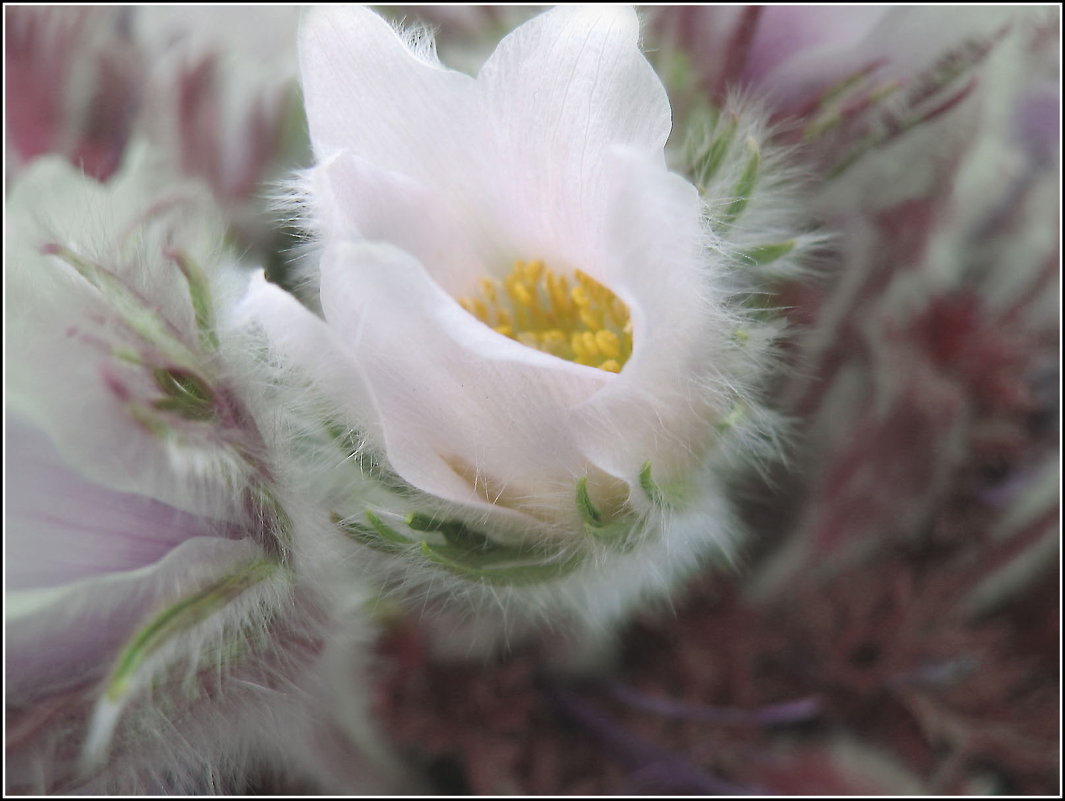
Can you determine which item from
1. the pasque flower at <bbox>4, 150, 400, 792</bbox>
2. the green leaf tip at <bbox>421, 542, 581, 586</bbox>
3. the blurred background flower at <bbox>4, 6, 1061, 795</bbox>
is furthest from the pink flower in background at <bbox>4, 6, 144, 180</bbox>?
the green leaf tip at <bbox>421, 542, 581, 586</bbox>

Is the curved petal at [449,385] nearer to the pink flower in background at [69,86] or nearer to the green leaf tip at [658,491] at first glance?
the green leaf tip at [658,491]

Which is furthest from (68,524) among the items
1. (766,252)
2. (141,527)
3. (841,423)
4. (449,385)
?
(841,423)

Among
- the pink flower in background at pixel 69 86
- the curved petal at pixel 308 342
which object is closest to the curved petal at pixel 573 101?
the curved petal at pixel 308 342

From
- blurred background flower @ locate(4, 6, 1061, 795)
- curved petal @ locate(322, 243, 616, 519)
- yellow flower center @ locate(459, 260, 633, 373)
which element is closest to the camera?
curved petal @ locate(322, 243, 616, 519)

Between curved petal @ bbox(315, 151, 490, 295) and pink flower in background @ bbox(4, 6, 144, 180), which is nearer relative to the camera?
curved petal @ bbox(315, 151, 490, 295)

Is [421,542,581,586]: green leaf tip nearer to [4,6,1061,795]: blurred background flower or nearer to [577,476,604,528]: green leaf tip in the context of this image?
[577,476,604,528]: green leaf tip

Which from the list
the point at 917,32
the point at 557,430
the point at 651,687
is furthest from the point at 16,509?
the point at 917,32

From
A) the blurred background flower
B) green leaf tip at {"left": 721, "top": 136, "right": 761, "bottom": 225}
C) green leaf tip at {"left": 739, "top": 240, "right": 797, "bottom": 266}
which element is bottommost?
Result: the blurred background flower
